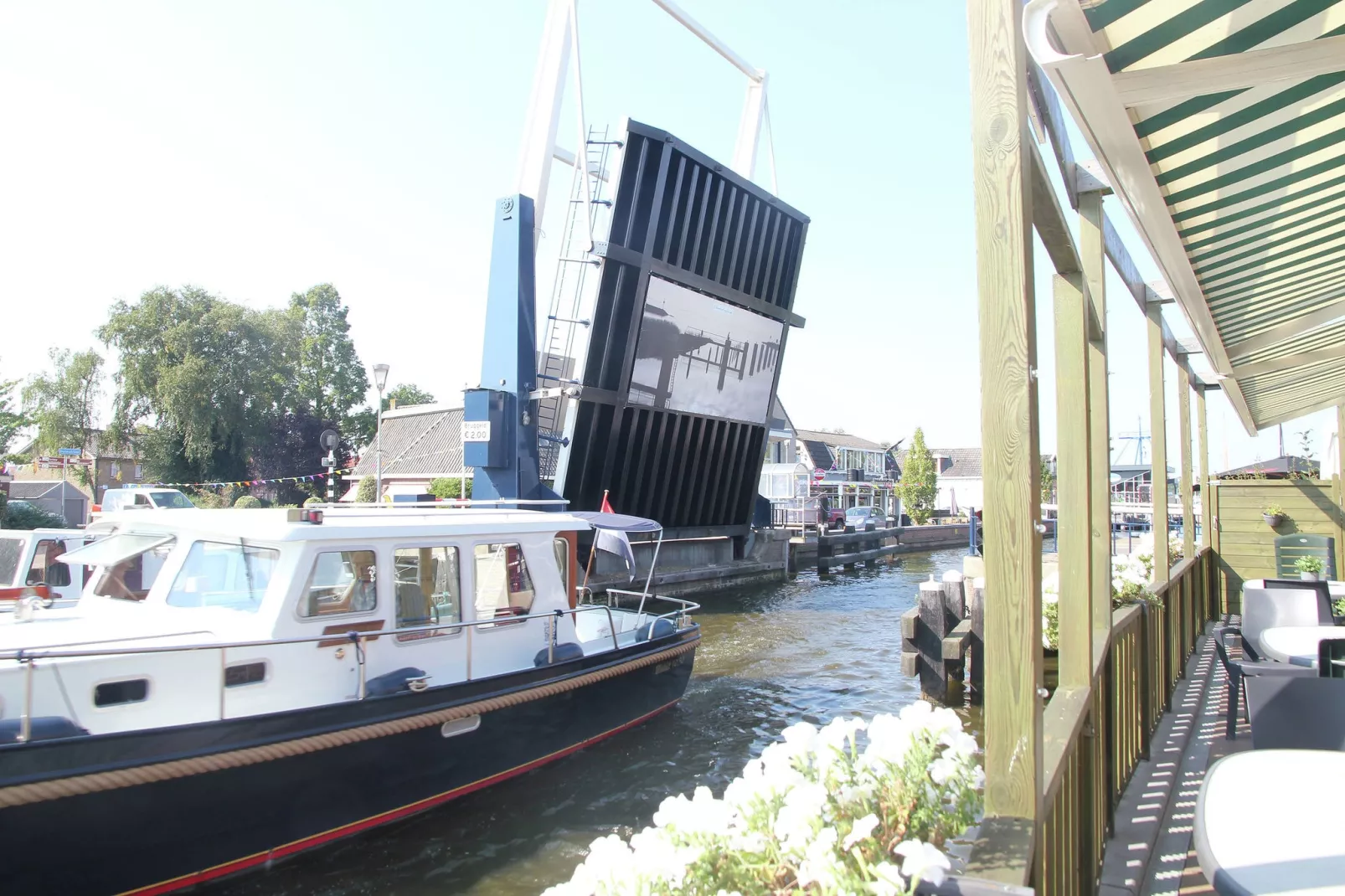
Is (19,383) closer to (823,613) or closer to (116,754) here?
(823,613)

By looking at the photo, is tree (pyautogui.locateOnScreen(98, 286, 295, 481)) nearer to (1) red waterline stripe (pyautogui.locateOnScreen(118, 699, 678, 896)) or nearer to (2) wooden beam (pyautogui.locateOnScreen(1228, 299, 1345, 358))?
(1) red waterline stripe (pyautogui.locateOnScreen(118, 699, 678, 896))

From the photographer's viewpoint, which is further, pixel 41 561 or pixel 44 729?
pixel 41 561

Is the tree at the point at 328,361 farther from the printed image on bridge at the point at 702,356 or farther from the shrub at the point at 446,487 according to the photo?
the printed image on bridge at the point at 702,356

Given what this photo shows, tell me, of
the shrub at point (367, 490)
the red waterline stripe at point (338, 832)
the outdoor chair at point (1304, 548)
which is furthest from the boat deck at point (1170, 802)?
the shrub at point (367, 490)

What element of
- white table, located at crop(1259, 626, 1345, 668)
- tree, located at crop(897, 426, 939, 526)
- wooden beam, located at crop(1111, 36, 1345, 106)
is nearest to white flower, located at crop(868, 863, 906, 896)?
wooden beam, located at crop(1111, 36, 1345, 106)

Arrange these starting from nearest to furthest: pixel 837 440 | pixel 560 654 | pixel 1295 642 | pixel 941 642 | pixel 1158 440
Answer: pixel 1295 642 < pixel 1158 440 < pixel 560 654 < pixel 941 642 < pixel 837 440

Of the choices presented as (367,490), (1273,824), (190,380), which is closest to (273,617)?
(1273,824)

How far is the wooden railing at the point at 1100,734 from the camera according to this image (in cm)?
213

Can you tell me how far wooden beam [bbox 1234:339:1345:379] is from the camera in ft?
19.4

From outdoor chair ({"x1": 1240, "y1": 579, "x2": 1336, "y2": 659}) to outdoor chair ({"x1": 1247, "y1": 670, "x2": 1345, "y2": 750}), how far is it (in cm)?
195

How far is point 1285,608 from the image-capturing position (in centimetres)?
523

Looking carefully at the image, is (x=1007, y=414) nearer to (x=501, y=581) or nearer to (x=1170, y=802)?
(x=1170, y=802)

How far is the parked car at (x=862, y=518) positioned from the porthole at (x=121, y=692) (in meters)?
Answer: 30.1

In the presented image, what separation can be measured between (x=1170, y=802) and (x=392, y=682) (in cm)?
438
